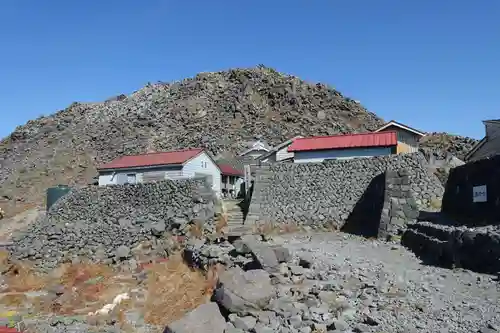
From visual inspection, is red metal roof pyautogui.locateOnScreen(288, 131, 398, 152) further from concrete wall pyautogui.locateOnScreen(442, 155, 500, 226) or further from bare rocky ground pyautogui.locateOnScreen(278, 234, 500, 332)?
bare rocky ground pyautogui.locateOnScreen(278, 234, 500, 332)

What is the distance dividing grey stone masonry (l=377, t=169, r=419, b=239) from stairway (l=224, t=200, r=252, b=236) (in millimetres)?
6641

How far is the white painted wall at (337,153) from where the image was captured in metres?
25.7

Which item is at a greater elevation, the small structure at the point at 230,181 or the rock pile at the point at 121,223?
the small structure at the point at 230,181

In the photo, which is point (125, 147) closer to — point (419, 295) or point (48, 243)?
point (48, 243)

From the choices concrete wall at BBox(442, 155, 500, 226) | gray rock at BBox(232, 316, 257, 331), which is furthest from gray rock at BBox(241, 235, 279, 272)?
concrete wall at BBox(442, 155, 500, 226)

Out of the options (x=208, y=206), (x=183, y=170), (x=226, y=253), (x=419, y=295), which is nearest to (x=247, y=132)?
(x=183, y=170)

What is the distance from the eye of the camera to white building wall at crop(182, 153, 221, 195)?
3014 centimetres

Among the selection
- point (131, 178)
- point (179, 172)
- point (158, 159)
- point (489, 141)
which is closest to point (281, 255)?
point (179, 172)

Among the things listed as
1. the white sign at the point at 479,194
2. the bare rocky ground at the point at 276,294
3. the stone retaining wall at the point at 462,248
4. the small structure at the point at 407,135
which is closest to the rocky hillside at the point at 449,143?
the small structure at the point at 407,135

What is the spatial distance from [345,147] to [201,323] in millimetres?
19555

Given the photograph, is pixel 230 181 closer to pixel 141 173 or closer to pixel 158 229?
pixel 141 173

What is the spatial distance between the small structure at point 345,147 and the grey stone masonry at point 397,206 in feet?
19.4

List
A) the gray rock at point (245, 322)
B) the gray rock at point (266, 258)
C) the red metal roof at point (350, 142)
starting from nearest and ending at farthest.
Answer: the gray rock at point (245, 322) → the gray rock at point (266, 258) → the red metal roof at point (350, 142)

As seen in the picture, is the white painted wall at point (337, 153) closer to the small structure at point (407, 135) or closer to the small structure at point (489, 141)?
the small structure at point (489, 141)
